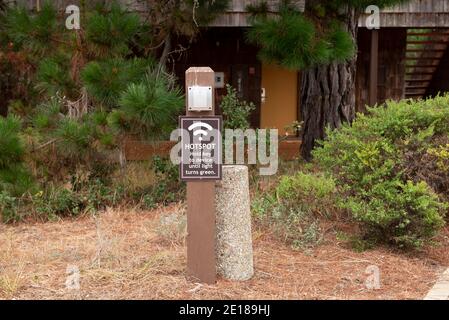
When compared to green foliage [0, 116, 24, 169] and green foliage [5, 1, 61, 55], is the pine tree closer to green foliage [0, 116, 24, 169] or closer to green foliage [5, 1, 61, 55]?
green foliage [5, 1, 61, 55]

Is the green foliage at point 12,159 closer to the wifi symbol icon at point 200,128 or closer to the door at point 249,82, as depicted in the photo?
the wifi symbol icon at point 200,128

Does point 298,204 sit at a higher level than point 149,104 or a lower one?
lower

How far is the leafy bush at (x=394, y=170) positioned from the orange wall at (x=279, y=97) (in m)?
8.75

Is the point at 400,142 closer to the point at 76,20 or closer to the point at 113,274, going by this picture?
the point at 113,274

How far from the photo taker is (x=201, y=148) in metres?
4.93

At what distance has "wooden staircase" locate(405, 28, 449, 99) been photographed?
50.4 ft

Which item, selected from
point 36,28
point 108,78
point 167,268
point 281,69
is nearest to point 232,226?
point 167,268

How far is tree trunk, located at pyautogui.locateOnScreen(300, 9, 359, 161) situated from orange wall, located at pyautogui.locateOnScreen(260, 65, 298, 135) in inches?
201

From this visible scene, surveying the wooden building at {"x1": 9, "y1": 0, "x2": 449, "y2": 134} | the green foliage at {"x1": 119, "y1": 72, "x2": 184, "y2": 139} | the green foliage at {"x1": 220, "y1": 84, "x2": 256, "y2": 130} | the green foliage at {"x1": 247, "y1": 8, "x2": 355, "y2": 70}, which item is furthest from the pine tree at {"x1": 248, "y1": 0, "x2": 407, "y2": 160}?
the wooden building at {"x1": 9, "y1": 0, "x2": 449, "y2": 134}

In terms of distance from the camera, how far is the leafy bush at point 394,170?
583cm

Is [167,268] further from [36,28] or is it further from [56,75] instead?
[36,28]

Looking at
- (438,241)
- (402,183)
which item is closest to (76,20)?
(402,183)

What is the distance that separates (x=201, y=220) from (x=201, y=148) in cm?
51

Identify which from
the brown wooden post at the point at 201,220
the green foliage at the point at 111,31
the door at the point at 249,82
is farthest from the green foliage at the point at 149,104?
the door at the point at 249,82
